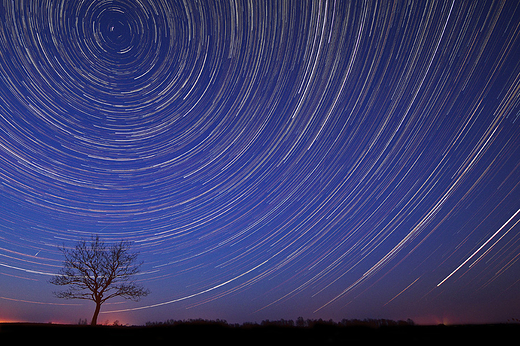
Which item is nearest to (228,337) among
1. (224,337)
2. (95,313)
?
(224,337)

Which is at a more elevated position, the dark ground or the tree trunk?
the tree trunk

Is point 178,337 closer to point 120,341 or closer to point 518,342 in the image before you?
point 120,341

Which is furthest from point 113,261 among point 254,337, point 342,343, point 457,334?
point 457,334

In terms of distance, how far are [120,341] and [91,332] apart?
1579 mm

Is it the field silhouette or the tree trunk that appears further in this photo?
the tree trunk

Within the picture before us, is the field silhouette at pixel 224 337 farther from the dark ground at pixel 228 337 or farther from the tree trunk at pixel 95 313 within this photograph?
the tree trunk at pixel 95 313

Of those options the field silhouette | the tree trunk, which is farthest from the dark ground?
the tree trunk

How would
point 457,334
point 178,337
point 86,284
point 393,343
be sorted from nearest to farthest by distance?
point 393,343
point 178,337
point 457,334
point 86,284

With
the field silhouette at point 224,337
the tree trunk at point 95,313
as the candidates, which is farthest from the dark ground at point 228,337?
the tree trunk at point 95,313

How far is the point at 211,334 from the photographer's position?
5.49 m

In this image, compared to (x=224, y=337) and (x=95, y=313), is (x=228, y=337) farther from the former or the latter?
(x=95, y=313)

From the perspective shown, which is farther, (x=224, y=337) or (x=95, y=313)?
(x=95, y=313)

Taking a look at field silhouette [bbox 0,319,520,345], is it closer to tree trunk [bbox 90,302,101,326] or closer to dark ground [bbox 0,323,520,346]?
dark ground [bbox 0,323,520,346]

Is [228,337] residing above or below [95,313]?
below
